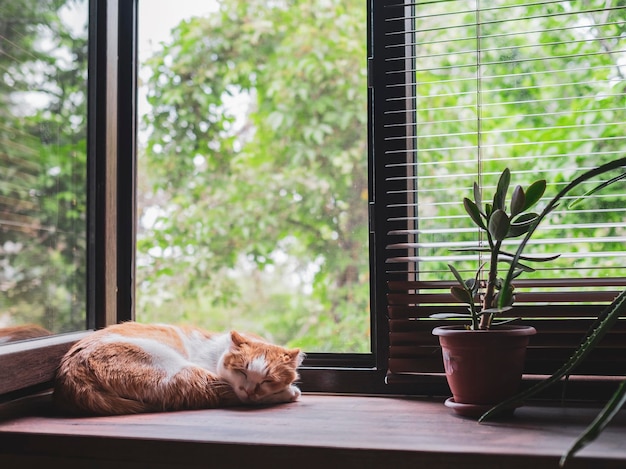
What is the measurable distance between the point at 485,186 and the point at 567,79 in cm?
30

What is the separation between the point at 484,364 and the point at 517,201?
1.02 feet

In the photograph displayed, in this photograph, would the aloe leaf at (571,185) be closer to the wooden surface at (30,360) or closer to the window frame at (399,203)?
the window frame at (399,203)

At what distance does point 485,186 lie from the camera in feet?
4.96

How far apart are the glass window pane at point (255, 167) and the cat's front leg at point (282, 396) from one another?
1.43m

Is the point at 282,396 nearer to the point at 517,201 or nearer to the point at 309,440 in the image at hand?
the point at 309,440

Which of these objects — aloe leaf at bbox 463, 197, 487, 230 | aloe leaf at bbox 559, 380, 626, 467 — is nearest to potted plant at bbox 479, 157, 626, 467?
aloe leaf at bbox 559, 380, 626, 467

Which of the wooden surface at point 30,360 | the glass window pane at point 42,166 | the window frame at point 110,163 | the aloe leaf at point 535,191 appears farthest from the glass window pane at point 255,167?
the aloe leaf at point 535,191

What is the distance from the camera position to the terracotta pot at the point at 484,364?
1225 millimetres

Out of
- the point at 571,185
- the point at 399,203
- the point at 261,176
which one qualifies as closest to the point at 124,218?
the point at 399,203

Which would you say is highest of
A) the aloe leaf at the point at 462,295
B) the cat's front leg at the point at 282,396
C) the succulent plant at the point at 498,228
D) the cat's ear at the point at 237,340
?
the succulent plant at the point at 498,228

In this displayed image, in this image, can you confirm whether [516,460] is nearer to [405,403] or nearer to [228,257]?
[405,403]

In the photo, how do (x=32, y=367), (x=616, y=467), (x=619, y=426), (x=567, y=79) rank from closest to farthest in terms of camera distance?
(x=616, y=467), (x=619, y=426), (x=32, y=367), (x=567, y=79)

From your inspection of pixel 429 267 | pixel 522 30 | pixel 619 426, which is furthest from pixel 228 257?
pixel 619 426

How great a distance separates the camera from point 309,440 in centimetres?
108
